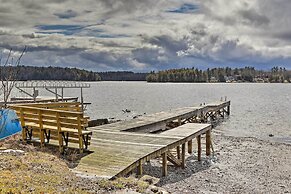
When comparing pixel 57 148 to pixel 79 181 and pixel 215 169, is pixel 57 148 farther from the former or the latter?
pixel 215 169

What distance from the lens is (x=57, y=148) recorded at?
10.7 metres

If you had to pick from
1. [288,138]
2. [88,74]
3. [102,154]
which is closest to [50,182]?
[102,154]

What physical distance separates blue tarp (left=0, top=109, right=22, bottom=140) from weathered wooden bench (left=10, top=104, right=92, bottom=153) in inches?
32.9

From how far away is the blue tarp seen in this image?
11625 millimetres

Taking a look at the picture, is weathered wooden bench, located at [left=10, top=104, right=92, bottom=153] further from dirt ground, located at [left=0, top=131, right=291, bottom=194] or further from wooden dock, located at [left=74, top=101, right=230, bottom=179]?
wooden dock, located at [left=74, top=101, right=230, bottom=179]

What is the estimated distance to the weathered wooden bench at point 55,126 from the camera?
10.0 meters

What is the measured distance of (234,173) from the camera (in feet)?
45.3

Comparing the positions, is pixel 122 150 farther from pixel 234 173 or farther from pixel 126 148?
pixel 234 173

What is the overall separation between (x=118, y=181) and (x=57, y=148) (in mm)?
3507

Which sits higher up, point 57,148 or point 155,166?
point 57,148

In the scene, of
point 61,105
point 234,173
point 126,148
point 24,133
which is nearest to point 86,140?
point 126,148

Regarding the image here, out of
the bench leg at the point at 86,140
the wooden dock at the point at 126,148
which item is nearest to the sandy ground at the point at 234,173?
the wooden dock at the point at 126,148

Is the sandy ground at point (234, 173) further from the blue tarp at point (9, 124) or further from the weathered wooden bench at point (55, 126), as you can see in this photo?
the blue tarp at point (9, 124)

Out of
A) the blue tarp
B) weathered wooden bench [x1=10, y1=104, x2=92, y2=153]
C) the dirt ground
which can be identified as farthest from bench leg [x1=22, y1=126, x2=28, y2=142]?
the blue tarp
